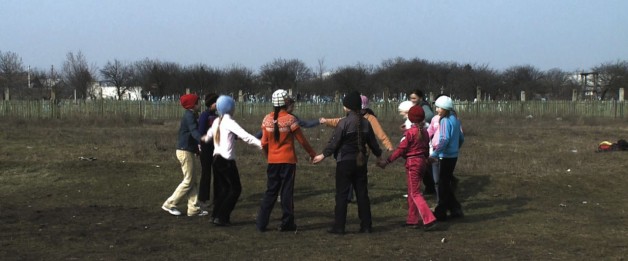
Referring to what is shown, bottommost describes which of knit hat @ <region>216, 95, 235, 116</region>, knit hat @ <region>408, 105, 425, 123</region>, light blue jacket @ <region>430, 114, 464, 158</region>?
light blue jacket @ <region>430, 114, 464, 158</region>

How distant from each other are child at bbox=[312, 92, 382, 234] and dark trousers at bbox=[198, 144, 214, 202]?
1800mm

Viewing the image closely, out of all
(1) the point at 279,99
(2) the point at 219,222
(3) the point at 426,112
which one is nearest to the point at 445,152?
(3) the point at 426,112

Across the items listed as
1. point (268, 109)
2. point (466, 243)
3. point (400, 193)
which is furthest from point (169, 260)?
point (268, 109)

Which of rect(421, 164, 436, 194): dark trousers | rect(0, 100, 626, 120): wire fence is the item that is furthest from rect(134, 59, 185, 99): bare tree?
rect(421, 164, 436, 194): dark trousers

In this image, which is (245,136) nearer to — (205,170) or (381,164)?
(205,170)

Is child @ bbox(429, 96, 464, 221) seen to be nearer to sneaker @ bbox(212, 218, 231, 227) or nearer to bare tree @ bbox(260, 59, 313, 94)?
A: sneaker @ bbox(212, 218, 231, 227)

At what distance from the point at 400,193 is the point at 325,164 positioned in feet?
11.2

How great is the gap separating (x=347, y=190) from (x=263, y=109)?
109ft

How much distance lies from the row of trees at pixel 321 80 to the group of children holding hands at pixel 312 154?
152ft

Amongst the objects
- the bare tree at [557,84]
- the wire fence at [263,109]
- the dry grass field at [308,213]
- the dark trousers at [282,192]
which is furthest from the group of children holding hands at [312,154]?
the bare tree at [557,84]

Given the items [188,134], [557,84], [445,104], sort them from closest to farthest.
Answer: [445,104] → [188,134] → [557,84]

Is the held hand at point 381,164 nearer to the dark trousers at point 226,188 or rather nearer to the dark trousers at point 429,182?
the dark trousers at point 226,188

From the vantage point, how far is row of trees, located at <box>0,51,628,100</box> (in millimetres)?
55062

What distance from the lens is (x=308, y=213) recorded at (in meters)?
8.19
